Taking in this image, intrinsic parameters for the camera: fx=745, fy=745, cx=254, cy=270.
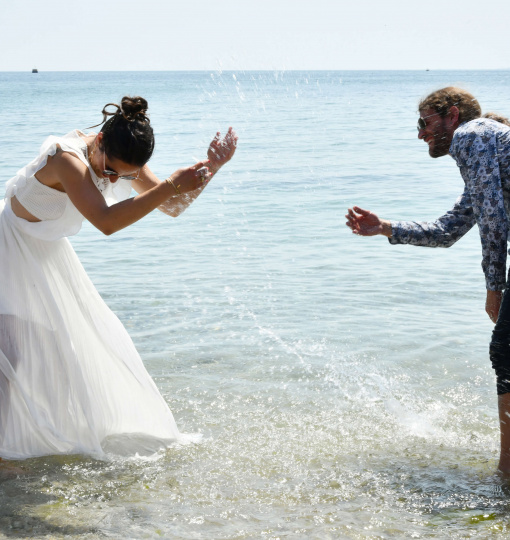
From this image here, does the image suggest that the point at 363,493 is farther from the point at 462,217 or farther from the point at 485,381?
the point at 485,381

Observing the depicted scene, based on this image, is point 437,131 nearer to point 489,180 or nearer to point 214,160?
point 489,180

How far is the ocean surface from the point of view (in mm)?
3572

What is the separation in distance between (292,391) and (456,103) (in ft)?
8.01

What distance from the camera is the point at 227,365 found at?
19.6 ft

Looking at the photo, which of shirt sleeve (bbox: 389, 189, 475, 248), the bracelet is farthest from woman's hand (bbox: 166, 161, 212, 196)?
shirt sleeve (bbox: 389, 189, 475, 248)

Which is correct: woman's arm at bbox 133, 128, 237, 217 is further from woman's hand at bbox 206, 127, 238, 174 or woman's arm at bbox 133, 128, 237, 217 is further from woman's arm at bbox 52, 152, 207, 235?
woman's arm at bbox 52, 152, 207, 235

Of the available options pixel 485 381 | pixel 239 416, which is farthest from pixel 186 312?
pixel 485 381

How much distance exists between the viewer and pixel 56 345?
159 inches

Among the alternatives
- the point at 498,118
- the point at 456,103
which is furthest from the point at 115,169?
the point at 498,118

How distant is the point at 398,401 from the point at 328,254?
4.97m

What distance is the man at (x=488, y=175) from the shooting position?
3.62m

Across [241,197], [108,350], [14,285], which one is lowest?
[241,197]

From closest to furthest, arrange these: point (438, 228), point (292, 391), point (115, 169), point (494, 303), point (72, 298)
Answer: point (115, 169)
point (494, 303)
point (72, 298)
point (438, 228)
point (292, 391)

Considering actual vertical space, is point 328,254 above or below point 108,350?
below
